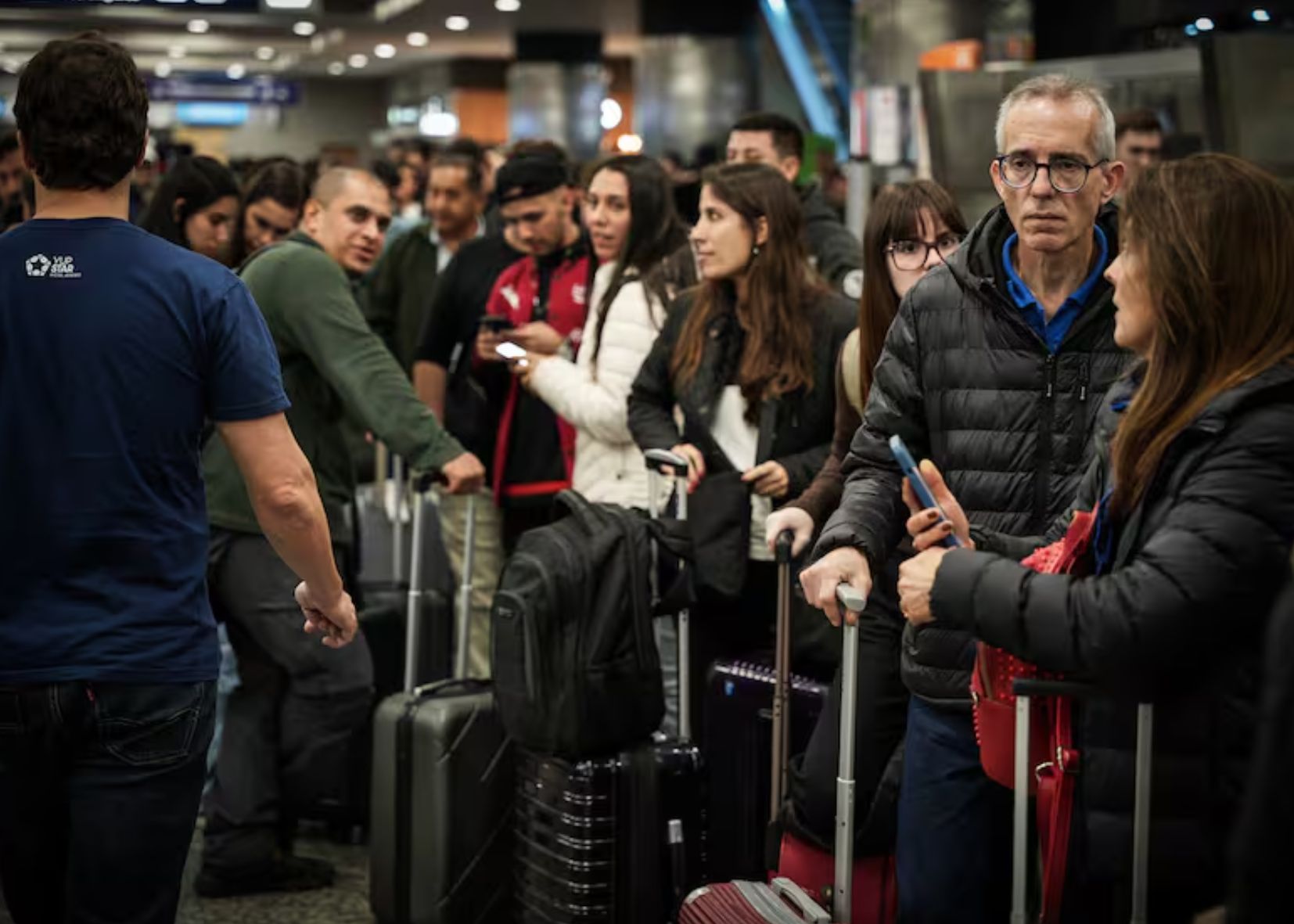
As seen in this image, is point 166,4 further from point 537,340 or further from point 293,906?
point 293,906

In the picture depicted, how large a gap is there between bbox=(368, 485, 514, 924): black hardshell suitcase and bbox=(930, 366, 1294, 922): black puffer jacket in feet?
7.16

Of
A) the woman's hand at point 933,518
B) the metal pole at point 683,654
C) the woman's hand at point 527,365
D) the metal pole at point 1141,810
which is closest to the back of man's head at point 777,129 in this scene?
the woman's hand at point 527,365

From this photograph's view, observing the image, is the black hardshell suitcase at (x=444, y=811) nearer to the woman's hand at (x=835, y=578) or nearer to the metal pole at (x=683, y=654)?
the metal pole at (x=683, y=654)

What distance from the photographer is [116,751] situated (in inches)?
107

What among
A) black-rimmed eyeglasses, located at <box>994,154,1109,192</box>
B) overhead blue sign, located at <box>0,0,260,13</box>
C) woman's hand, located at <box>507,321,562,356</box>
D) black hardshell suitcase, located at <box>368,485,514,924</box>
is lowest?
black hardshell suitcase, located at <box>368,485,514,924</box>

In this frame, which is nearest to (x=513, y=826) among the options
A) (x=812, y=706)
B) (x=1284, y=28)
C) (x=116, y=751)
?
(x=812, y=706)

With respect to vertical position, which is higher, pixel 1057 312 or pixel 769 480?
pixel 1057 312

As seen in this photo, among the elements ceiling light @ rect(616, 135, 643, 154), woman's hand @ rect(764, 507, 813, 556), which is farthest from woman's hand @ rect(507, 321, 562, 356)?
woman's hand @ rect(764, 507, 813, 556)

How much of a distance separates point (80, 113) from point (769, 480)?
2134 mm

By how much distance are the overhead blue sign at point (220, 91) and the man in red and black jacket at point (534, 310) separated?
1099 inches

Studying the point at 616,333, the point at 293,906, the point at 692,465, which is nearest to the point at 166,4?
the point at 616,333

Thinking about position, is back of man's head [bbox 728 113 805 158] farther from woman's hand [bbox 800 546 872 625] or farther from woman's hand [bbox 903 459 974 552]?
woman's hand [bbox 903 459 974 552]

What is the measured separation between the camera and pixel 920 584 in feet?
8.67

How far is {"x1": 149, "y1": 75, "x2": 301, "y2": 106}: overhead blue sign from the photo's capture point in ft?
107
